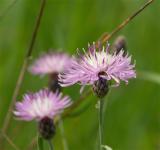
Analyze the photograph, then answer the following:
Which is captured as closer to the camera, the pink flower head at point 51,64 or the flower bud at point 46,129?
the flower bud at point 46,129

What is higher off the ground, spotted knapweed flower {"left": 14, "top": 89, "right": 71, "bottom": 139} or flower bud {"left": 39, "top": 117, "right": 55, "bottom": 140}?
spotted knapweed flower {"left": 14, "top": 89, "right": 71, "bottom": 139}

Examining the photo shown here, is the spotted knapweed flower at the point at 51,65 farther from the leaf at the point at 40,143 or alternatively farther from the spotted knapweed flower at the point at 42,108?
the leaf at the point at 40,143

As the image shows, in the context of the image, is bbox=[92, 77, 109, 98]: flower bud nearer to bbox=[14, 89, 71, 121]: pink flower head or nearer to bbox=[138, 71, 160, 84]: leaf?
bbox=[14, 89, 71, 121]: pink flower head

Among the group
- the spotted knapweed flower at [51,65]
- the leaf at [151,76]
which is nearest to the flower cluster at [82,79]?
the spotted knapweed flower at [51,65]

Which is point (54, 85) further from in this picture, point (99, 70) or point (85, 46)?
point (85, 46)

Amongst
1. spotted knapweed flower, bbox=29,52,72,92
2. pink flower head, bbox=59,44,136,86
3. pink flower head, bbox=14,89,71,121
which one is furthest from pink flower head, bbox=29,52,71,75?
pink flower head, bbox=59,44,136,86

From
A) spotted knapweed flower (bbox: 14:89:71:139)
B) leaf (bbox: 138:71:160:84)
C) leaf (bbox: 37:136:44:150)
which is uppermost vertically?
leaf (bbox: 138:71:160:84)

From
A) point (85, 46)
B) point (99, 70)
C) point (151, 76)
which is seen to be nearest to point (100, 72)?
point (99, 70)
